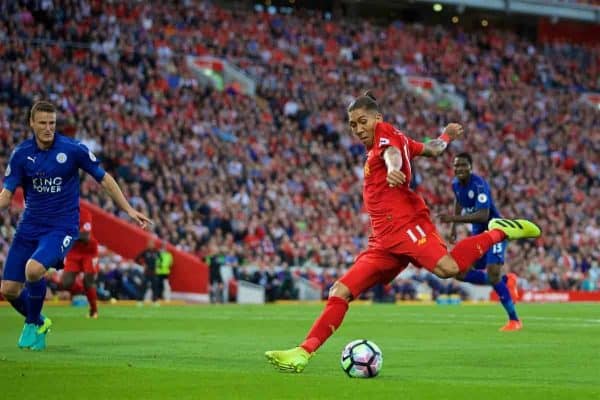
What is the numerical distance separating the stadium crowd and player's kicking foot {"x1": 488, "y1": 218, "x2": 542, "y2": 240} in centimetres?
2210

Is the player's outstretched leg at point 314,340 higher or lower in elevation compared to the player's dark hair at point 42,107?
lower

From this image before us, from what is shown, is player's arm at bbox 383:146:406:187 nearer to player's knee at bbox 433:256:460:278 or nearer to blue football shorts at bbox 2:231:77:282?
player's knee at bbox 433:256:460:278

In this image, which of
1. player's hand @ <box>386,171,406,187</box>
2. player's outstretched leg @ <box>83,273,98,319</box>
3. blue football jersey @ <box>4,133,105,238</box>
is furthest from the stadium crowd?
player's hand @ <box>386,171,406,187</box>

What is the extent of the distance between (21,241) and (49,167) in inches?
38.1

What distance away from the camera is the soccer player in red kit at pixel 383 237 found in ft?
35.7

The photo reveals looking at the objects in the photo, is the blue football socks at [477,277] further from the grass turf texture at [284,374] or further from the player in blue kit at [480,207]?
the grass turf texture at [284,374]

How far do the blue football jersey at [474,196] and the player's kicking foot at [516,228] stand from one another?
572 cm

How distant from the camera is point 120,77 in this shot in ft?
132

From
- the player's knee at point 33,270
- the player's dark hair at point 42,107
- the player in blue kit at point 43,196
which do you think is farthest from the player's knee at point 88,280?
the player's dark hair at point 42,107

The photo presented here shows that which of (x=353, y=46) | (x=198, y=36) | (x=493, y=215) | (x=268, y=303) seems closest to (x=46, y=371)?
(x=493, y=215)

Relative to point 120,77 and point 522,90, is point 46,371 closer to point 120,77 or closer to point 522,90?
point 120,77

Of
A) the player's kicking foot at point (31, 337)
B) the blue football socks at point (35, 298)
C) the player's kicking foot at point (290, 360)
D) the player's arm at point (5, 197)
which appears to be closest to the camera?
the player's kicking foot at point (290, 360)

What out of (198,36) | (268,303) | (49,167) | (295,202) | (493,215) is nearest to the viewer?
(49,167)

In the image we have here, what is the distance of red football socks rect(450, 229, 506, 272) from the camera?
11.3m
